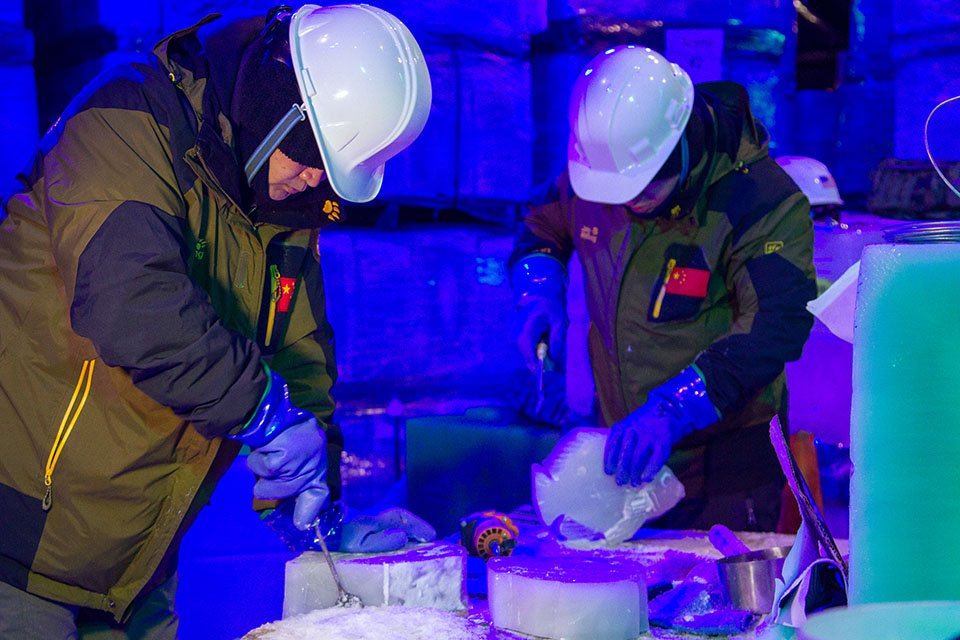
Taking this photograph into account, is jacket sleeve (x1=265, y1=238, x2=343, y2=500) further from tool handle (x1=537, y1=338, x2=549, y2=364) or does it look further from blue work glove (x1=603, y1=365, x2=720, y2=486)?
tool handle (x1=537, y1=338, x2=549, y2=364)

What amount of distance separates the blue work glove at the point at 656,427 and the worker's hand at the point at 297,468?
0.73 m

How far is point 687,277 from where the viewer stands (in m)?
2.70

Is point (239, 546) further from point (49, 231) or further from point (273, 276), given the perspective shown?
point (49, 231)

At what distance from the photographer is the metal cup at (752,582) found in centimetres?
162

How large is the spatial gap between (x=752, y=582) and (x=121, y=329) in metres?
1.19

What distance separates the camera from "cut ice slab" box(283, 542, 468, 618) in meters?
1.73

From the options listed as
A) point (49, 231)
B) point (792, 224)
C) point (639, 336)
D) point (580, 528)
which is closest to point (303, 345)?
point (49, 231)

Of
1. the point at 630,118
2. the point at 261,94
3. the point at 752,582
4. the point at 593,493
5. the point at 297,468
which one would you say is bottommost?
the point at 593,493

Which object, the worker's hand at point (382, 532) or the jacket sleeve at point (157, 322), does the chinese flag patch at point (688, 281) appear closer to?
the worker's hand at point (382, 532)

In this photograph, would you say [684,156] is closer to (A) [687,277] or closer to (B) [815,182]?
(A) [687,277]

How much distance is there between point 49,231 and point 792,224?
6.35ft

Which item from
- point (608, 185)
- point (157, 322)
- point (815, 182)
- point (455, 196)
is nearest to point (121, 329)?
point (157, 322)

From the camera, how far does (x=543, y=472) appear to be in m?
2.25

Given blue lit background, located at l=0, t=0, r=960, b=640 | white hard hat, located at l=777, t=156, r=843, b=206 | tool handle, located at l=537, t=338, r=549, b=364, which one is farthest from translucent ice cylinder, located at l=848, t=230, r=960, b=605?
white hard hat, located at l=777, t=156, r=843, b=206
